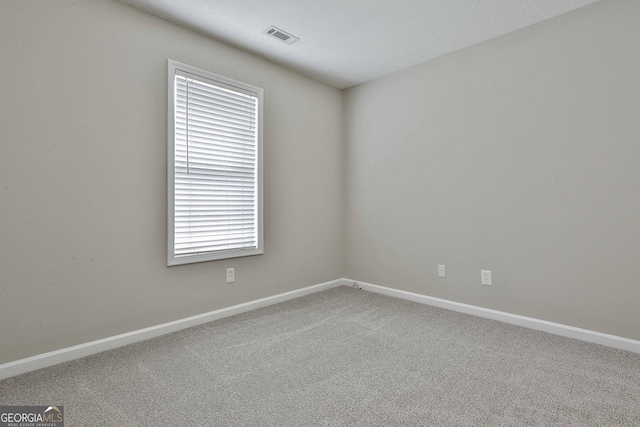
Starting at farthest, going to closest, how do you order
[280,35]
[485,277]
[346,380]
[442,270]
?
[442,270]
[485,277]
[280,35]
[346,380]

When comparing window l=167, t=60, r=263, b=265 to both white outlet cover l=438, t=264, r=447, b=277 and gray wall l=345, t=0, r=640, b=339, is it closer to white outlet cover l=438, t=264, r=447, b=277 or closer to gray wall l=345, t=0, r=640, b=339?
gray wall l=345, t=0, r=640, b=339

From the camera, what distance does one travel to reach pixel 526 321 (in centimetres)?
269

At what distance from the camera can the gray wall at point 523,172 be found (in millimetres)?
2287

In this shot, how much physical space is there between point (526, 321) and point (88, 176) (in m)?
3.53

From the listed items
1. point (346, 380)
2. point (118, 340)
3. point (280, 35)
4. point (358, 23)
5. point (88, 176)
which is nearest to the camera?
point (346, 380)

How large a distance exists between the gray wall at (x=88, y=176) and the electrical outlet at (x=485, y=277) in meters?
2.23

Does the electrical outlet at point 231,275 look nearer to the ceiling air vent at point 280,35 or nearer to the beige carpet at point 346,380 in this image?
the beige carpet at point 346,380

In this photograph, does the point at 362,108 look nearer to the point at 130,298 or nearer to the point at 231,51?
the point at 231,51

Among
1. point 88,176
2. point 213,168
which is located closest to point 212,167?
point 213,168

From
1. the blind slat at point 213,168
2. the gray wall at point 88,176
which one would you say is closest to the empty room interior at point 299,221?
the gray wall at point 88,176

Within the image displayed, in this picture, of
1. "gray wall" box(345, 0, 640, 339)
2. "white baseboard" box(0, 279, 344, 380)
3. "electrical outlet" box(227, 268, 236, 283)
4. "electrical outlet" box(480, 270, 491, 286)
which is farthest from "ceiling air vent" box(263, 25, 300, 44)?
"electrical outlet" box(480, 270, 491, 286)

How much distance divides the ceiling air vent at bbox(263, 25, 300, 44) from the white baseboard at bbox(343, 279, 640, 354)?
271 cm

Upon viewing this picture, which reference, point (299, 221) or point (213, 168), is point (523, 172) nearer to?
point (299, 221)

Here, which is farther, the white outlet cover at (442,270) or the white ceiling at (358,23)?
the white outlet cover at (442,270)
